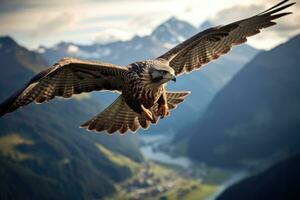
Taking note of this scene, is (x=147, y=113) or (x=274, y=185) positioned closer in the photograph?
(x=147, y=113)

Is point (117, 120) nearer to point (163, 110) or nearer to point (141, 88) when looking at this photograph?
point (163, 110)

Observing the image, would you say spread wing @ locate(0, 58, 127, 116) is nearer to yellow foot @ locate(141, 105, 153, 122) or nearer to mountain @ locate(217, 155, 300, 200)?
yellow foot @ locate(141, 105, 153, 122)

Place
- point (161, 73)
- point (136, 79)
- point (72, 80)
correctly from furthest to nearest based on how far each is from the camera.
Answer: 1. point (72, 80)
2. point (136, 79)
3. point (161, 73)

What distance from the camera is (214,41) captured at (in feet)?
62.1

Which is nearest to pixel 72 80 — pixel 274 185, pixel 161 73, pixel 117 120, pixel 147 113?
pixel 117 120

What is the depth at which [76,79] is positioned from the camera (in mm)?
17328

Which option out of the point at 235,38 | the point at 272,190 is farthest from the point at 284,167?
the point at 235,38

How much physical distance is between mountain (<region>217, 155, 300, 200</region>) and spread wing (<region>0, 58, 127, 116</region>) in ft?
390

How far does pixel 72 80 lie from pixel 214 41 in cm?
577

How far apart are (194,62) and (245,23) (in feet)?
7.98

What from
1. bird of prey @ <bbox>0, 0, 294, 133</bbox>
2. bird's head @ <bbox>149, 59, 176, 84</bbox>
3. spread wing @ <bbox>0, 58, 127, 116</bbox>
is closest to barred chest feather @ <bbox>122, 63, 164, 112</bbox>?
bird of prey @ <bbox>0, 0, 294, 133</bbox>

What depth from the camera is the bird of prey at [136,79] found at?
14.6 m

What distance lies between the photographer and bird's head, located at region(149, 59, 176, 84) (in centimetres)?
1353

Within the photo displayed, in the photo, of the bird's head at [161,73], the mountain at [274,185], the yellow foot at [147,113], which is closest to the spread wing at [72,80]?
the yellow foot at [147,113]
